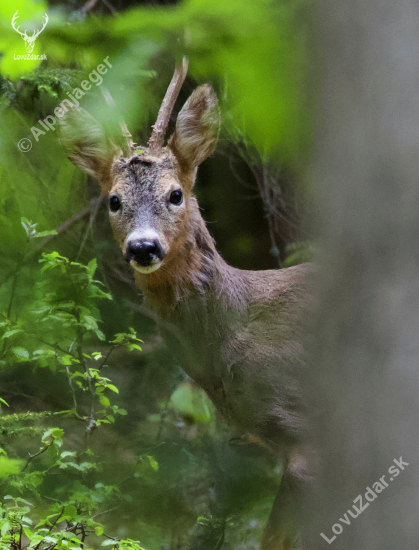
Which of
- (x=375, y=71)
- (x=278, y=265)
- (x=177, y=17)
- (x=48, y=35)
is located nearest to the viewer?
(x=375, y=71)

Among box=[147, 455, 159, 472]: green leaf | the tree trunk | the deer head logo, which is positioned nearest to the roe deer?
the deer head logo

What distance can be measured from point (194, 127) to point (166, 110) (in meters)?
0.12

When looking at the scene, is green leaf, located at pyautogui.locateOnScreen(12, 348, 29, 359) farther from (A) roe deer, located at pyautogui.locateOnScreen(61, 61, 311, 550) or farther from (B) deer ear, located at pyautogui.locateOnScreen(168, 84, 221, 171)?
(B) deer ear, located at pyautogui.locateOnScreen(168, 84, 221, 171)

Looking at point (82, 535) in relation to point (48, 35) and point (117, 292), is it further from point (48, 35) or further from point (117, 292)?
point (48, 35)

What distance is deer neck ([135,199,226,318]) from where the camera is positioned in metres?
1.38

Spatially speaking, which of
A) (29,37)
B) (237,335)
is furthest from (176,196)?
A: (29,37)

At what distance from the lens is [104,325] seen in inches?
70.9

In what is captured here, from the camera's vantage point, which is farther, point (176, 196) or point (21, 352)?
point (21, 352)

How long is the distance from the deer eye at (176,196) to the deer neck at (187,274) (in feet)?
0.19

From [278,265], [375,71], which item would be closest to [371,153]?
[375,71]

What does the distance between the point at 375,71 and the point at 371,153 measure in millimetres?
55

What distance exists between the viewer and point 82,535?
5.39ft

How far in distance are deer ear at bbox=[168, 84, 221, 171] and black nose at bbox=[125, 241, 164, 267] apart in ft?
0.93

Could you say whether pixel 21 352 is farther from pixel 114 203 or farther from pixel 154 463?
pixel 114 203
